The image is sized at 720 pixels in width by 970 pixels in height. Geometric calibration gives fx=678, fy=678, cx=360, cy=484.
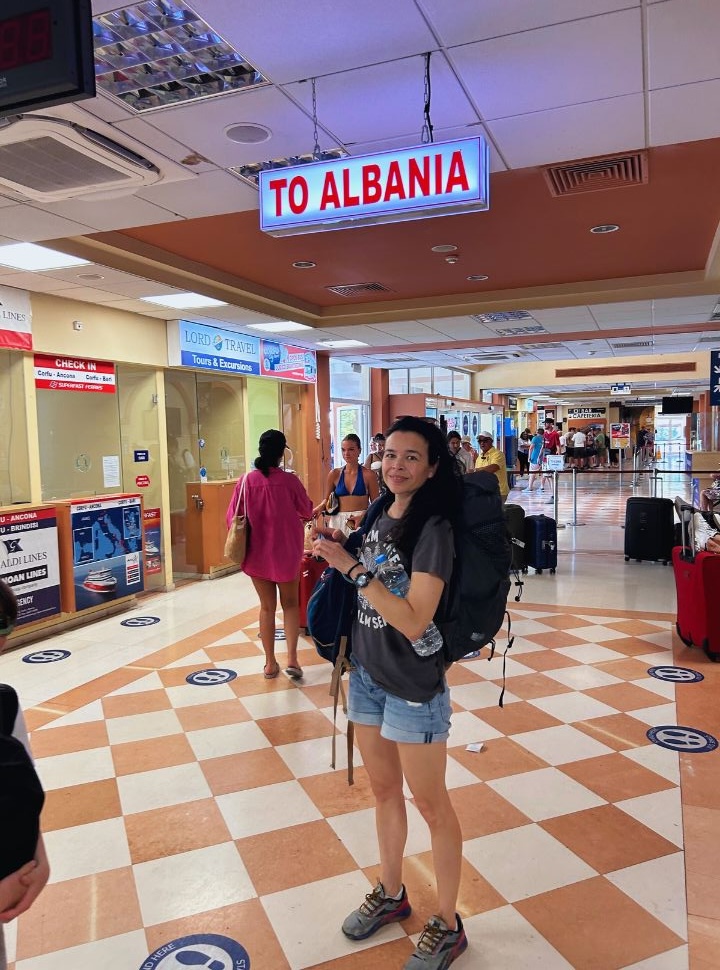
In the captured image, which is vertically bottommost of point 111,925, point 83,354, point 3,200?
point 111,925

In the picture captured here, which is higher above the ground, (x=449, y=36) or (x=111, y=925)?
(x=449, y=36)

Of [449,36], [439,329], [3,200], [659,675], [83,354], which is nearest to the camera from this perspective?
[449,36]

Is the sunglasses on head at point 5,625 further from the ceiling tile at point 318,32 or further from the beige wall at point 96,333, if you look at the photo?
the beige wall at point 96,333

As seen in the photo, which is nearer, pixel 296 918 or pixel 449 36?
pixel 296 918

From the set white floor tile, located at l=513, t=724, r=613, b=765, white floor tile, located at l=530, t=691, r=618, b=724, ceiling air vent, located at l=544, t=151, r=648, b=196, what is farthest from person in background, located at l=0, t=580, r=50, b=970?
ceiling air vent, located at l=544, t=151, r=648, b=196

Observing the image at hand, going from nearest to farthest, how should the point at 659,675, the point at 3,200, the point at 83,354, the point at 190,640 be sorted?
1. the point at 3,200
2. the point at 659,675
3. the point at 190,640
4. the point at 83,354

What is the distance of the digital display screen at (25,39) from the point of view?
174 centimetres

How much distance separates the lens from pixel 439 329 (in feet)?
29.1

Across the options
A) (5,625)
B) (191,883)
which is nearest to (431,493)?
(5,625)

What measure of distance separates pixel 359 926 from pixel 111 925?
81 centimetres

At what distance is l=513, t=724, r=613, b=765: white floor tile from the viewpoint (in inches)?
128

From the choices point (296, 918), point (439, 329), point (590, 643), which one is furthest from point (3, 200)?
point (439, 329)

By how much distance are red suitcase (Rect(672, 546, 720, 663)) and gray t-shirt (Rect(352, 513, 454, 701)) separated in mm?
3242

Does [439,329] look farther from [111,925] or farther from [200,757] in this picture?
[111,925]
